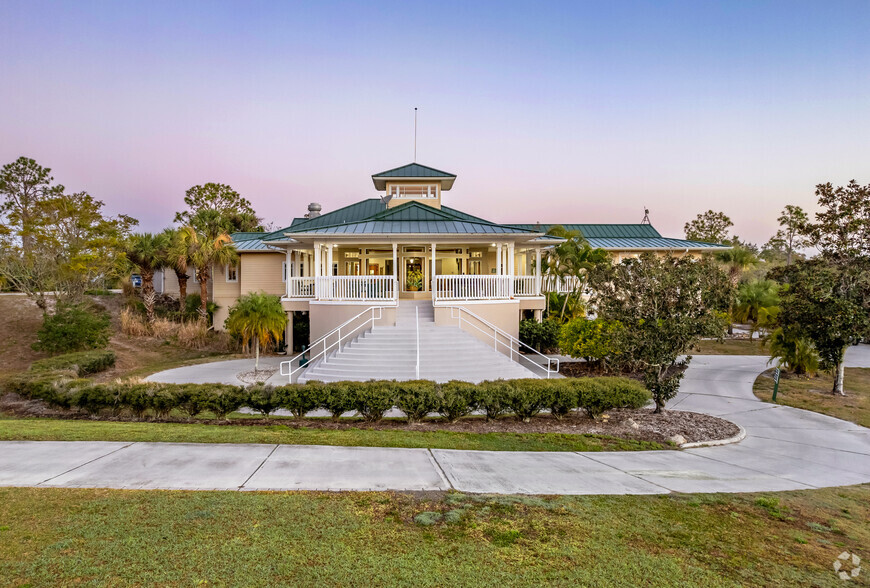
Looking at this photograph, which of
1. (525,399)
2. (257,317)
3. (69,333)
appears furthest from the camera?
(69,333)

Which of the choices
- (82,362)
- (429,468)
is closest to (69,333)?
(82,362)

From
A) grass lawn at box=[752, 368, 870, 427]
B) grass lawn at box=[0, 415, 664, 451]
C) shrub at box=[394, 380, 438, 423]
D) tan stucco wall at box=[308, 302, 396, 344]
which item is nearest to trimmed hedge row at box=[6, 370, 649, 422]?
shrub at box=[394, 380, 438, 423]

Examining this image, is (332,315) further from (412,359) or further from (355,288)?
(412,359)

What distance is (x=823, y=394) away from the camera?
12.1m

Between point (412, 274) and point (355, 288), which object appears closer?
point (355, 288)

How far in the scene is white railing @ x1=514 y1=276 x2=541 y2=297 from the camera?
19.1 metres

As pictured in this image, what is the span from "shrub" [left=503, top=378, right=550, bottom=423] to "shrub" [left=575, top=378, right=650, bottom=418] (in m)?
0.84

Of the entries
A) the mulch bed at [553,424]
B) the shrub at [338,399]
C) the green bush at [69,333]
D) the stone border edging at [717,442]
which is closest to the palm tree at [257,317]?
the green bush at [69,333]

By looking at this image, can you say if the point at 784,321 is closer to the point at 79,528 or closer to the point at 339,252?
the point at 79,528

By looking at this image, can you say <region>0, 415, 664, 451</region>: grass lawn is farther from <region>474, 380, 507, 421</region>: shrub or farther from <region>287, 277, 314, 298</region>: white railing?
<region>287, 277, 314, 298</region>: white railing

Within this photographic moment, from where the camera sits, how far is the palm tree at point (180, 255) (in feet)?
72.3

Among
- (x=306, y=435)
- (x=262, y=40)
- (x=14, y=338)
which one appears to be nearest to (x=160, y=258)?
(x=14, y=338)

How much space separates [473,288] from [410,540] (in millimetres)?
13104

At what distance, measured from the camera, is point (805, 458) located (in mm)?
7285
